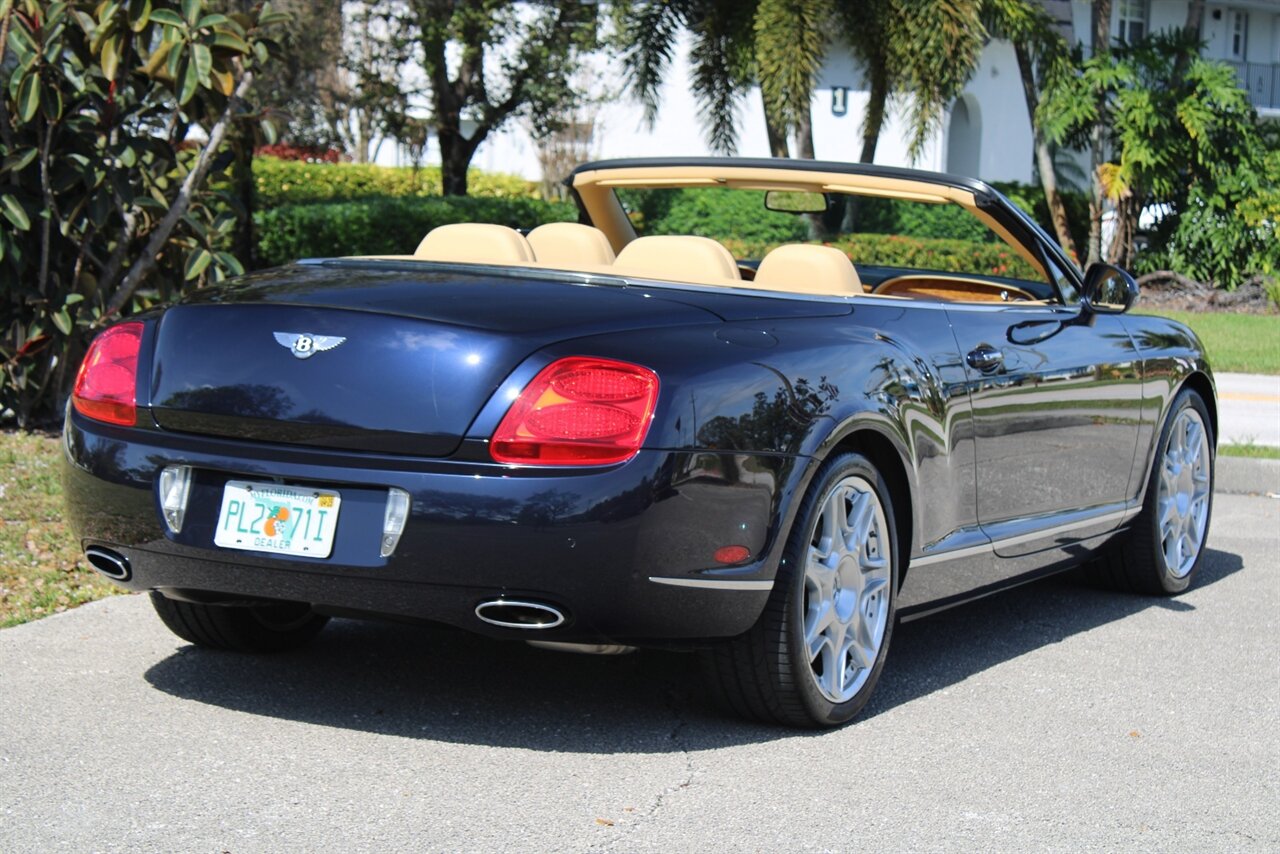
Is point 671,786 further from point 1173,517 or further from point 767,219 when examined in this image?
point 767,219

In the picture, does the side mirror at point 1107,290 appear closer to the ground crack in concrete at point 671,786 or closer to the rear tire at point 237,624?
the ground crack in concrete at point 671,786

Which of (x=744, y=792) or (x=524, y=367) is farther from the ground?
(x=524, y=367)

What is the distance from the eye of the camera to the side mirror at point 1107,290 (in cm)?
613

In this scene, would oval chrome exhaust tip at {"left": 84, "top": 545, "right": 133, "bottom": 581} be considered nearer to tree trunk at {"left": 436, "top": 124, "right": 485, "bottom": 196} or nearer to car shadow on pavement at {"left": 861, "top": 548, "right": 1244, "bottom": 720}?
car shadow on pavement at {"left": 861, "top": 548, "right": 1244, "bottom": 720}

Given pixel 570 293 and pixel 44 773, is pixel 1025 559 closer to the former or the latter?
pixel 570 293

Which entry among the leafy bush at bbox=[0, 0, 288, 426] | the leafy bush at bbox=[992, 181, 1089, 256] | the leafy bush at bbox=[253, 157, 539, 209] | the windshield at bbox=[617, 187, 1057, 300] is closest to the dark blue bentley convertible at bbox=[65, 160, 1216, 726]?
the leafy bush at bbox=[0, 0, 288, 426]

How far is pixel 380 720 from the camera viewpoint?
15.0 ft

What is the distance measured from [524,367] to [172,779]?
1.20 meters

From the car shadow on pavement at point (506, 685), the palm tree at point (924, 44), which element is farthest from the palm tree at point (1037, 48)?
the car shadow on pavement at point (506, 685)

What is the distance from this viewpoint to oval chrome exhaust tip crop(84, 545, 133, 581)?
4.45 m

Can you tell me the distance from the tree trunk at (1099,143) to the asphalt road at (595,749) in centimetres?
1983

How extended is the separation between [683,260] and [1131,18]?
41677 mm

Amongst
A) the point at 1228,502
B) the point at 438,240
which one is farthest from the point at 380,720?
the point at 1228,502

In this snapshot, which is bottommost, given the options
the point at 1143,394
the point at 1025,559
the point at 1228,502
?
the point at 1228,502
